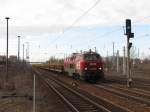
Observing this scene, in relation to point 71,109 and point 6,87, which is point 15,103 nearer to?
point 71,109

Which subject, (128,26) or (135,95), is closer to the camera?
(135,95)

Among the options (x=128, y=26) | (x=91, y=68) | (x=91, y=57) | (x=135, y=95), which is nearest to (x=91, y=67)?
(x=91, y=68)

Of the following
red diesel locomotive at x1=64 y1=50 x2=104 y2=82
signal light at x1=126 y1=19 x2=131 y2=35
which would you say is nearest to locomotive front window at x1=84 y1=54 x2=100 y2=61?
red diesel locomotive at x1=64 y1=50 x2=104 y2=82

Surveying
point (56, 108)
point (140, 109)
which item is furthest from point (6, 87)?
point (140, 109)

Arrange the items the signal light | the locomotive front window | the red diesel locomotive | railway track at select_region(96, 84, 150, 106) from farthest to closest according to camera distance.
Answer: the locomotive front window < the red diesel locomotive < the signal light < railway track at select_region(96, 84, 150, 106)

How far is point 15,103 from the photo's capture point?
2156 centimetres

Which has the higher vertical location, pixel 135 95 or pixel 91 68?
pixel 91 68

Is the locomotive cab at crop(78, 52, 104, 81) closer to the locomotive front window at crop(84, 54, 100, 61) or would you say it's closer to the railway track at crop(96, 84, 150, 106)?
the locomotive front window at crop(84, 54, 100, 61)

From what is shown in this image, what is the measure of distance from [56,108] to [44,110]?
914 mm

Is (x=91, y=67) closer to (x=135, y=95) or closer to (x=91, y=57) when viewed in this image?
(x=91, y=57)

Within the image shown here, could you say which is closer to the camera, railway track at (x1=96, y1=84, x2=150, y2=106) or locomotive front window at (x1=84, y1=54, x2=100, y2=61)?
railway track at (x1=96, y1=84, x2=150, y2=106)

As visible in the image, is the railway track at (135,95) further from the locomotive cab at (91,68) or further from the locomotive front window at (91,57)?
the locomotive front window at (91,57)

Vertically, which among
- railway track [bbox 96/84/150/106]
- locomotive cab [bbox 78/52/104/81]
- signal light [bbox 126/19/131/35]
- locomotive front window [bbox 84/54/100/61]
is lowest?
railway track [bbox 96/84/150/106]

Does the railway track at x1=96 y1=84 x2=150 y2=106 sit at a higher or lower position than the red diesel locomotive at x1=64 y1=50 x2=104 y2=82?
lower
